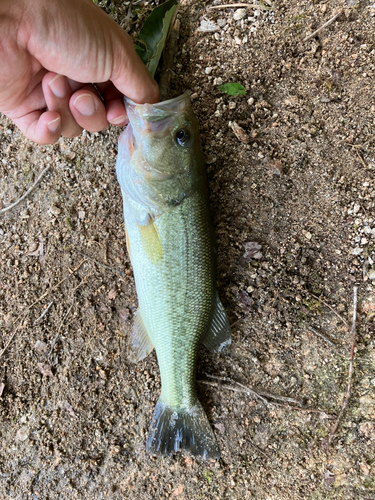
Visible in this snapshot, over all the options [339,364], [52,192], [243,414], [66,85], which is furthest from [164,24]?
[243,414]

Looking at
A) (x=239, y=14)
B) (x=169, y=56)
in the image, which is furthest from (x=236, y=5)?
(x=169, y=56)

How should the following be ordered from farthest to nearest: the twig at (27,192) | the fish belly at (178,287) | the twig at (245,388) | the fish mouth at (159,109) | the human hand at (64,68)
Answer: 1. the twig at (27,192)
2. the twig at (245,388)
3. the fish belly at (178,287)
4. the fish mouth at (159,109)
5. the human hand at (64,68)

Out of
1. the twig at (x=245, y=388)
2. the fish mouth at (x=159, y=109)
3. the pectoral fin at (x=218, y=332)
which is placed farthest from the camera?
the twig at (x=245, y=388)

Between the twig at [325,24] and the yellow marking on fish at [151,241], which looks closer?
the yellow marking on fish at [151,241]

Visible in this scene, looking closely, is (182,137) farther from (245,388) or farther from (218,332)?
(245,388)

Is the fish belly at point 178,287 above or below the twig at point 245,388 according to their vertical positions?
above

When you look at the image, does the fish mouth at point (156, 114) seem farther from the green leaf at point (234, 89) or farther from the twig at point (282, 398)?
the twig at point (282, 398)

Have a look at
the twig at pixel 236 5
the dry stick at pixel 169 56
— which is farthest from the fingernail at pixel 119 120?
the twig at pixel 236 5
